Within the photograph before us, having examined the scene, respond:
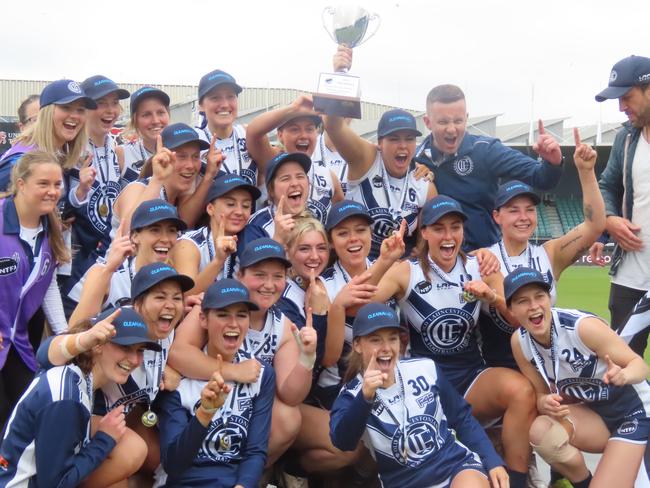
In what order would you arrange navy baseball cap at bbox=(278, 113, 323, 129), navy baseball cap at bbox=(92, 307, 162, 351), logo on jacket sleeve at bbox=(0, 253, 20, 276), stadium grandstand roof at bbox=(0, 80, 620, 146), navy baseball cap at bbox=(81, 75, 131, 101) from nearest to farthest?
navy baseball cap at bbox=(92, 307, 162, 351), logo on jacket sleeve at bbox=(0, 253, 20, 276), navy baseball cap at bbox=(278, 113, 323, 129), navy baseball cap at bbox=(81, 75, 131, 101), stadium grandstand roof at bbox=(0, 80, 620, 146)

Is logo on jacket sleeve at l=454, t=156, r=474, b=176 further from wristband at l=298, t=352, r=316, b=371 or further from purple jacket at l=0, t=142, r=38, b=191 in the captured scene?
purple jacket at l=0, t=142, r=38, b=191

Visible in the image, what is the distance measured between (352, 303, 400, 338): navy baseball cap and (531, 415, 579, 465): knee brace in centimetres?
115

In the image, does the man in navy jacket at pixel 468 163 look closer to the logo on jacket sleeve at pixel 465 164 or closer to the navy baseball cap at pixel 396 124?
the logo on jacket sleeve at pixel 465 164

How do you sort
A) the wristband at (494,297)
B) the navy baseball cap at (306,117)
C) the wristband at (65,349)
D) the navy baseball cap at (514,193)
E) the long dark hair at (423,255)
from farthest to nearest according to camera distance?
the navy baseball cap at (306,117) < the navy baseball cap at (514,193) < the long dark hair at (423,255) < the wristband at (494,297) < the wristband at (65,349)

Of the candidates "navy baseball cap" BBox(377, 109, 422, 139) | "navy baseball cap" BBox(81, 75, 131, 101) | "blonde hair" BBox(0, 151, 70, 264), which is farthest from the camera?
"navy baseball cap" BBox(81, 75, 131, 101)

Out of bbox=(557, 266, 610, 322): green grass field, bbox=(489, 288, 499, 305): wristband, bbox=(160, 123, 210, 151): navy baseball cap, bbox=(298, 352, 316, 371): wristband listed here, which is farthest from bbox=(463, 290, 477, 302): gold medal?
bbox=(557, 266, 610, 322): green grass field

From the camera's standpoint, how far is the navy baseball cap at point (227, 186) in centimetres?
523

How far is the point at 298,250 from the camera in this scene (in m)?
5.09

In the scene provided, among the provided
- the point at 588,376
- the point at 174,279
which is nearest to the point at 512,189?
the point at 588,376

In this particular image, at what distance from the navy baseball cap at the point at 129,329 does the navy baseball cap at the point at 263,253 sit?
0.87 meters

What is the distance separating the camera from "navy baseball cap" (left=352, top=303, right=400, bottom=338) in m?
4.29

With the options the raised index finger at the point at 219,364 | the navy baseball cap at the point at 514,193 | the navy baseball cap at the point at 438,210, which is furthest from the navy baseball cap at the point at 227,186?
the navy baseball cap at the point at 514,193

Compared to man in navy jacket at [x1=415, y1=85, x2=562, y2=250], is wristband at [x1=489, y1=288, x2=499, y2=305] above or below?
below


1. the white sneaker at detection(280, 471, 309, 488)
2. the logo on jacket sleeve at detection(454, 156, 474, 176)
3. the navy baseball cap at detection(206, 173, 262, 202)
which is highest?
the logo on jacket sleeve at detection(454, 156, 474, 176)
